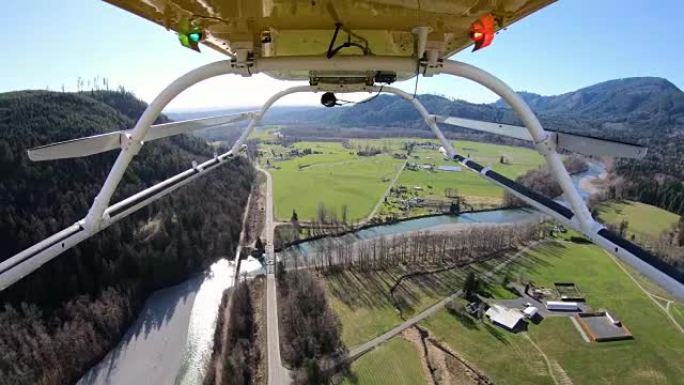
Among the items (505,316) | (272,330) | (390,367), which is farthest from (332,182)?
(390,367)

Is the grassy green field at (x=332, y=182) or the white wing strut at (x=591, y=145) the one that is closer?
the white wing strut at (x=591, y=145)

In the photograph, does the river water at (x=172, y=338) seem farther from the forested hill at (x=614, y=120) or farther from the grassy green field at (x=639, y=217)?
the grassy green field at (x=639, y=217)

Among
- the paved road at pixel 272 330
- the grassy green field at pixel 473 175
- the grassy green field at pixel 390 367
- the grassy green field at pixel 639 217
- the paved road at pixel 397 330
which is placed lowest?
the paved road at pixel 272 330

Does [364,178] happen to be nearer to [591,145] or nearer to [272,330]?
[272,330]

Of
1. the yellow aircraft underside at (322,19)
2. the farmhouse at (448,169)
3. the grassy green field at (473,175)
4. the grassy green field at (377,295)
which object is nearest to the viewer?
the yellow aircraft underside at (322,19)

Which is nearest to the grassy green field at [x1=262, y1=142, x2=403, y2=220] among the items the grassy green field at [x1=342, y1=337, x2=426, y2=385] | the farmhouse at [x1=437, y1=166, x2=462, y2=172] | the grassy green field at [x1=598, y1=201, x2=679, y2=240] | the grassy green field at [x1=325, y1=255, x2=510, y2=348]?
the farmhouse at [x1=437, y1=166, x2=462, y2=172]

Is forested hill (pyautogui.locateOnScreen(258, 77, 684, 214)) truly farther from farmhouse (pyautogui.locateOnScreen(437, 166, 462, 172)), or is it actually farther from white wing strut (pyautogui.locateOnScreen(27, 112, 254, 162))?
farmhouse (pyautogui.locateOnScreen(437, 166, 462, 172))

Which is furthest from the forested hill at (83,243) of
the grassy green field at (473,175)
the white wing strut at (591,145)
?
the grassy green field at (473,175)
